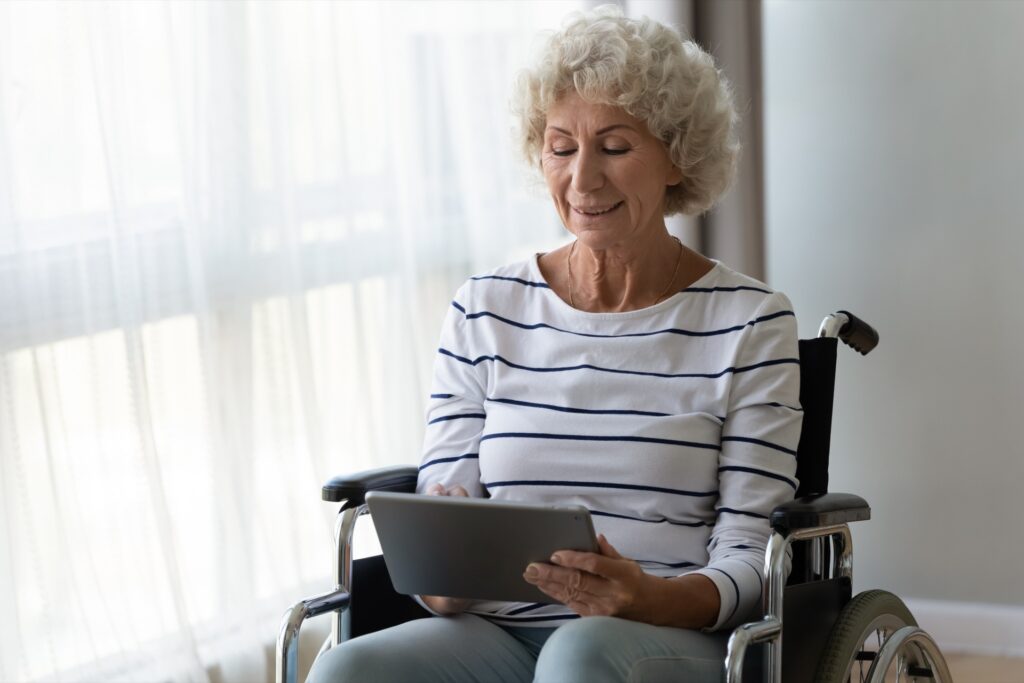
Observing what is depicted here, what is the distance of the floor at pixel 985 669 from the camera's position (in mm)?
2705

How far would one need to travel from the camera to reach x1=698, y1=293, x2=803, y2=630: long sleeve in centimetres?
169

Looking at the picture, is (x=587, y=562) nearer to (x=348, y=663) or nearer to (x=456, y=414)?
(x=348, y=663)

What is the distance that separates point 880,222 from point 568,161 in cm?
126

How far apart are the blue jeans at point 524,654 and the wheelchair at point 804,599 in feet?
0.19

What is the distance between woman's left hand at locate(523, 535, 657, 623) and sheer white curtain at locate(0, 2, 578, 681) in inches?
29.5

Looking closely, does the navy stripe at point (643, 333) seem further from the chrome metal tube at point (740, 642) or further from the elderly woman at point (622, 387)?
the chrome metal tube at point (740, 642)

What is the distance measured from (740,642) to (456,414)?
1.98 ft

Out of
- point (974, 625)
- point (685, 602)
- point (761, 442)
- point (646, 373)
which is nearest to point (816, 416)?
point (761, 442)

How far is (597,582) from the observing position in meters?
1.55

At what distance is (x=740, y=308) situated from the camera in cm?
181

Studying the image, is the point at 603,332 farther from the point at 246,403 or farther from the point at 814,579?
the point at 246,403

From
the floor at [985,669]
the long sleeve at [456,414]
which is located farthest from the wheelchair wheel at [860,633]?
the floor at [985,669]

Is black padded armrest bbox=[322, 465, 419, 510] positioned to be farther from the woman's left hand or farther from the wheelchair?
the woman's left hand

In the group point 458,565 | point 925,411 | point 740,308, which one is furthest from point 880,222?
point 458,565
